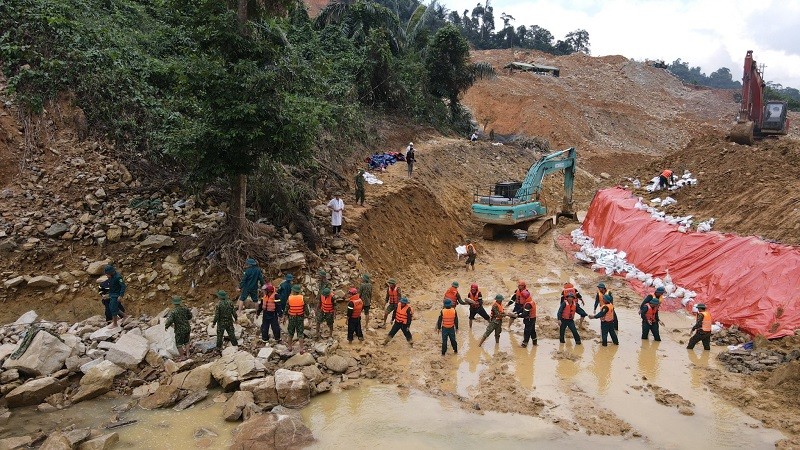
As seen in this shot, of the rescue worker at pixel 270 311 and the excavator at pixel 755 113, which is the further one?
the excavator at pixel 755 113

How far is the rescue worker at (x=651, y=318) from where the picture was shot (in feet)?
36.1

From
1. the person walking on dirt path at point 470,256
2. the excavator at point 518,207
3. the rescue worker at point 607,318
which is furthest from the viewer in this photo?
the excavator at point 518,207

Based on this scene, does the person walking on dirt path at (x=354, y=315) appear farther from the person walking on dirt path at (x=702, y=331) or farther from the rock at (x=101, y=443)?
the person walking on dirt path at (x=702, y=331)

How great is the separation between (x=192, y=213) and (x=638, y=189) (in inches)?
605

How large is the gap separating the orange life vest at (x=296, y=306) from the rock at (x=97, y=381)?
2958mm

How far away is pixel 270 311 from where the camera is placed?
9.88m

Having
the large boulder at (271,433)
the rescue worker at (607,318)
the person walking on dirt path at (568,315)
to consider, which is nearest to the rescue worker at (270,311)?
the large boulder at (271,433)

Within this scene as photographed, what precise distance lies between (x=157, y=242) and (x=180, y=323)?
2.70 m

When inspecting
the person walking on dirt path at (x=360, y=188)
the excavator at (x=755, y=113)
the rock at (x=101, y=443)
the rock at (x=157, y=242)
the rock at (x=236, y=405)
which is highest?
the excavator at (x=755, y=113)

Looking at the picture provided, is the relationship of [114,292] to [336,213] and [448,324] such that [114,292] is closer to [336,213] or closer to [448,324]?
[336,213]

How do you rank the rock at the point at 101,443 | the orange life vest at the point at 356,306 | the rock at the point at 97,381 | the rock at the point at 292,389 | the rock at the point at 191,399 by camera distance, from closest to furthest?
the rock at the point at 101,443 < the rock at the point at 191,399 < the rock at the point at 97,381 < the rock at the point at 292,389 < the orange life vest at the point at 356,306

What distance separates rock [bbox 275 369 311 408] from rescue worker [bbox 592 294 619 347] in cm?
581

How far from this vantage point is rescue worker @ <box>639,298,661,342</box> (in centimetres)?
1101

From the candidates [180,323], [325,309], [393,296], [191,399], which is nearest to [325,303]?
[325,309]
